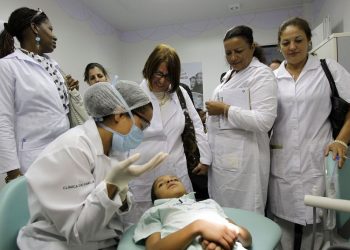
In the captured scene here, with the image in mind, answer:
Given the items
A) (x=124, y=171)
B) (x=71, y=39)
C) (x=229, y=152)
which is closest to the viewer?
(x=124, y=171)

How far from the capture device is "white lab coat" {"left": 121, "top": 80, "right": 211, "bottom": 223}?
1628mm

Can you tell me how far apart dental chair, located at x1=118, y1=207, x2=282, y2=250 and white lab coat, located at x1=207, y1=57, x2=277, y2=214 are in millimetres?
349

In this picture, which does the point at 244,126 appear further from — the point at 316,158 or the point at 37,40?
the point at 37,40

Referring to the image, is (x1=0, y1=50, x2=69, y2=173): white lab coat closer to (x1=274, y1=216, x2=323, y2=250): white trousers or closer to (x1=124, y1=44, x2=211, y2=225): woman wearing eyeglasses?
(x1=124, y1=44, x2=211, y2=225): woman wearing eyeglasses

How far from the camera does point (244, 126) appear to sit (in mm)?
1567

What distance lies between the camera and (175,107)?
1.73 m

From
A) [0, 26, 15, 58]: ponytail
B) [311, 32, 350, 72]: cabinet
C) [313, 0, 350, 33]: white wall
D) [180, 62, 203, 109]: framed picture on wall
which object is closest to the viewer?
[0, 26, 15, 58]: ponytail

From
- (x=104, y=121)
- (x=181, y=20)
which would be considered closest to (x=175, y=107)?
(x=104, y=121)

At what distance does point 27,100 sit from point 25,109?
5cm

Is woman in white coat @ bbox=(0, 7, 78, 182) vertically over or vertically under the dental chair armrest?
over

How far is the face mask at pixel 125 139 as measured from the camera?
110 cm

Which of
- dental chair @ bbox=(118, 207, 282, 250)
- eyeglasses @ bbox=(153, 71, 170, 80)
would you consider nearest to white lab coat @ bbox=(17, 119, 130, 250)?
dental chair @ bbox=(118, 207, 282, 250)

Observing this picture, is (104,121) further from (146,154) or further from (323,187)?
(323,187)

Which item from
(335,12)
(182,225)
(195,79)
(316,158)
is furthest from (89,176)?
(195,79)
